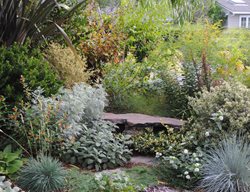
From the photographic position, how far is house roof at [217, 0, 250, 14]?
66.3ft

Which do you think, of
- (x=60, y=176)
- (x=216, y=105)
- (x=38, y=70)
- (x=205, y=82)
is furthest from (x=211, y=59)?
(x=60, y=176)

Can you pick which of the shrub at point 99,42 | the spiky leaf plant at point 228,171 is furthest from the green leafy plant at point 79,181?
the shrub at point 99,42

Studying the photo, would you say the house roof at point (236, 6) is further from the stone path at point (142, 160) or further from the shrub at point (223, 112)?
the stone path at point (142, 160)

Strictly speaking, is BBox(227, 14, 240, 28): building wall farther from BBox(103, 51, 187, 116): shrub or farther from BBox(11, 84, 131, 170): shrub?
BBox(11, 84, 131, 170): shrub

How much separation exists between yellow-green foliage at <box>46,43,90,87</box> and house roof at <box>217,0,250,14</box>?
629 inches

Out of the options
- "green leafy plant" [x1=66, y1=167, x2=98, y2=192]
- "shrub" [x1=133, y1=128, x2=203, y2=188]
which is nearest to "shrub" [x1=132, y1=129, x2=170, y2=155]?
"shrub" [x1=133, y1=128, x2=203, y2=188]

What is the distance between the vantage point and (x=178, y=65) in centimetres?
649

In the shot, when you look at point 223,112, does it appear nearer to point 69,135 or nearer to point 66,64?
point 69,135

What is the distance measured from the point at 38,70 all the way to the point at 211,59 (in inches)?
101

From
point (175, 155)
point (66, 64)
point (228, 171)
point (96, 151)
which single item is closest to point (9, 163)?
point (96, 151)

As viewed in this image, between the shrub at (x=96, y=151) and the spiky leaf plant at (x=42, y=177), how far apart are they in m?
0.54

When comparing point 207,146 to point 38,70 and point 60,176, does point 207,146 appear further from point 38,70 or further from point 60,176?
point 38,70

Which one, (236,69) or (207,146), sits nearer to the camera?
(207,146)

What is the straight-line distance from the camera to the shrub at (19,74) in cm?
425
